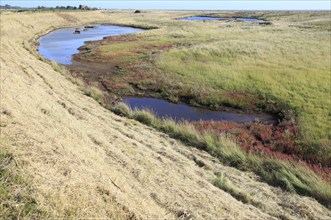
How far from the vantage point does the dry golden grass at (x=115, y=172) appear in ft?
22.5

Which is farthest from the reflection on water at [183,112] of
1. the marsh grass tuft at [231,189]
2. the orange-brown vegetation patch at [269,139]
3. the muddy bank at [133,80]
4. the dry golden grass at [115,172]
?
the marsh grass tuft at [231,189]

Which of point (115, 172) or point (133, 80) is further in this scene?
point (133, 80)

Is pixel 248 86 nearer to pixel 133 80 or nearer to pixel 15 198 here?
pixel 133 80

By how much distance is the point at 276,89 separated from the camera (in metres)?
25.1

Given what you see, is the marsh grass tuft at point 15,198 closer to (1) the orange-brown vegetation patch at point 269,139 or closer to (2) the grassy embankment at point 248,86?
(2) the grassy embankment at point 248,86

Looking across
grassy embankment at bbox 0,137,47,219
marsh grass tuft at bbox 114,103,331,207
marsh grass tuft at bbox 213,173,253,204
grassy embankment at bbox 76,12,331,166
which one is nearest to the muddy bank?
grassy embankment at bbox 76,12,331,166

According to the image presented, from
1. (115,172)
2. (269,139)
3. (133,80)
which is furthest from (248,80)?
(115,172)

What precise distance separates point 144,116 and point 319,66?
20666mm

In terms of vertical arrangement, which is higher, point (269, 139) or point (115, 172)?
point (115, 172)

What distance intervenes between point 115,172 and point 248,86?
757 inches

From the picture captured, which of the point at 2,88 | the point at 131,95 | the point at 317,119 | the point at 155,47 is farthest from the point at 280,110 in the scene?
the point at 155,47

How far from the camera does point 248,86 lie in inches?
1045

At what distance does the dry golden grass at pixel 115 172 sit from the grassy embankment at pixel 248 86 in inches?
38.1

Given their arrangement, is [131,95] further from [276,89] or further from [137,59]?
[137,59]
